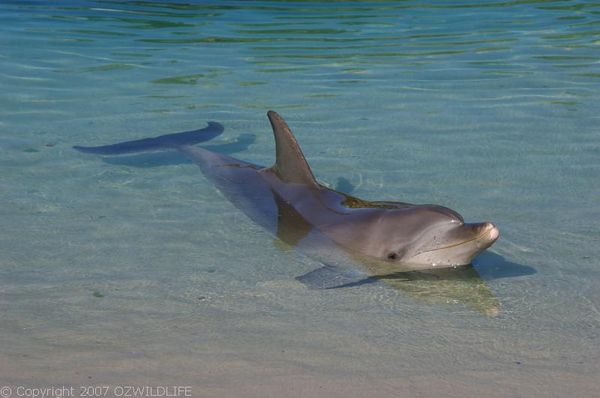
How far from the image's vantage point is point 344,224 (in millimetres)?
5773

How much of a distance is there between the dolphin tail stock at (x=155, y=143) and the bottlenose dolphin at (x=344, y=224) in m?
0.92

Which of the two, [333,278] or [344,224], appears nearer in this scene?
[333,278]

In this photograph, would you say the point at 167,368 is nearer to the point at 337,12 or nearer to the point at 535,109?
the point at 535,109

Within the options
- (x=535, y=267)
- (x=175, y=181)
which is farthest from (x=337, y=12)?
(x=535, y=267)

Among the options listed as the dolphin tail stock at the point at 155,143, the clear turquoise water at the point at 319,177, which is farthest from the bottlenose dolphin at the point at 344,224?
the dolphin tail stock at the point at 155,143

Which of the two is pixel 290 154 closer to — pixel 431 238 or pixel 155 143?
pixel 431 238

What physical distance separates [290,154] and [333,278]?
3.86 ft

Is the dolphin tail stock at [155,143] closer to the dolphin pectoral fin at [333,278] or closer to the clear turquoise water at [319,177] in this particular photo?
the clear turquoise water at [319,177]

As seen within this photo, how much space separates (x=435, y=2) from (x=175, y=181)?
869 centimetres

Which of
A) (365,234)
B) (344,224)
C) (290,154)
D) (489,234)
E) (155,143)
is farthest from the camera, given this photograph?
(155,143)

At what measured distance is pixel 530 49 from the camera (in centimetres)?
1131

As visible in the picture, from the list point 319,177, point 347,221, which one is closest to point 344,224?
point 347,221

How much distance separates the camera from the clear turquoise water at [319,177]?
14.4ft

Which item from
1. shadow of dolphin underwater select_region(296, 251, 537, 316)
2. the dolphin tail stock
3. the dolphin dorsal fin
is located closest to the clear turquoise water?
shadow of dolphin underwater select_region(296, 251, 537, 316)
